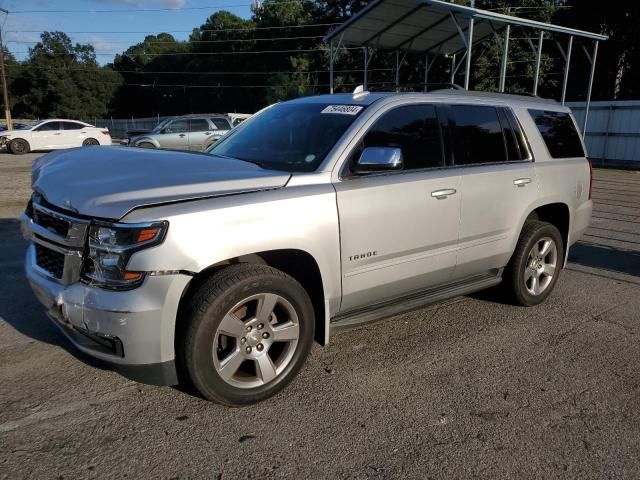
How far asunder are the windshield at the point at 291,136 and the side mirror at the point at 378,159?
27 cm

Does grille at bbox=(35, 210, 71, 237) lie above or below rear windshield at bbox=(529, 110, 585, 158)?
below

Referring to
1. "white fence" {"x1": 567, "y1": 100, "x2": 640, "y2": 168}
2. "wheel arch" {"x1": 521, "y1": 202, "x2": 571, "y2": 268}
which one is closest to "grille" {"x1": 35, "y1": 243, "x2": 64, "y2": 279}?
"wheel arch" {"x1": 521, "y1": 202, "x2": 571, "y2": 268}

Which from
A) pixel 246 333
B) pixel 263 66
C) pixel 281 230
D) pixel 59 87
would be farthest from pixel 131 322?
pixel 59 87

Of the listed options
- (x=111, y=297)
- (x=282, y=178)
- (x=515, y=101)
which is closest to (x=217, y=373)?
(x=111, y=297)

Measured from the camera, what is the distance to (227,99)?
67375 millimetres

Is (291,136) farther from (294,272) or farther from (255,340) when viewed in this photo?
(255,340)

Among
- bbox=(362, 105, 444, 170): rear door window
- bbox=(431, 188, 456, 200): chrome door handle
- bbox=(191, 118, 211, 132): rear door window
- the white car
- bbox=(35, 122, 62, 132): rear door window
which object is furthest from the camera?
bbox=(35, 122, 62, 132): rear door window

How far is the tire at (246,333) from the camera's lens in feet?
9.46

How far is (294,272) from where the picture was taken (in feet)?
11.5

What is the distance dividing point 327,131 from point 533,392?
223 centimetres

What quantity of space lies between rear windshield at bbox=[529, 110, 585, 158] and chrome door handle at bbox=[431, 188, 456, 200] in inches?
60.4

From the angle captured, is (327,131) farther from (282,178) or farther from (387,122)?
(282,178)

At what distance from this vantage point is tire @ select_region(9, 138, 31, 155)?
23.4 metres

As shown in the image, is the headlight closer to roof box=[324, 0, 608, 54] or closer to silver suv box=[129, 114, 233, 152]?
roof box=[324, 0, 608, 54]
